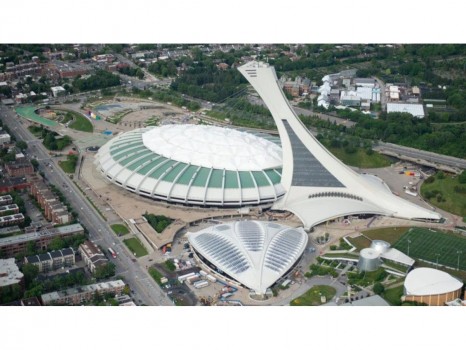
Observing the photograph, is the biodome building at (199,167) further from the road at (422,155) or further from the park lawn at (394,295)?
the road at (422,155)

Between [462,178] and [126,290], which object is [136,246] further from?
[462,178]

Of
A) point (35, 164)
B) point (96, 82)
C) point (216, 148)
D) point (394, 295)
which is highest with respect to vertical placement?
point (96, 82)

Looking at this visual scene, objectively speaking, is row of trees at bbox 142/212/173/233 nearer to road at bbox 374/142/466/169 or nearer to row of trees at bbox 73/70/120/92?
road at bbox 374/142/466/169

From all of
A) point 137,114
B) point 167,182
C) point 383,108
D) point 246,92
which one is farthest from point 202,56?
point 167,182

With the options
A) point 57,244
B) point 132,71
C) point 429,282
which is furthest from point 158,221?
point 132,71

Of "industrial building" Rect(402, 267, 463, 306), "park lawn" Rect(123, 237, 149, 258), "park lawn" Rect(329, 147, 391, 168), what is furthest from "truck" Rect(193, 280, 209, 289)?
"park lawn" Rect(329, 147, 391, 168)

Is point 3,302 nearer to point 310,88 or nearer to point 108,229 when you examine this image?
point 108,229
